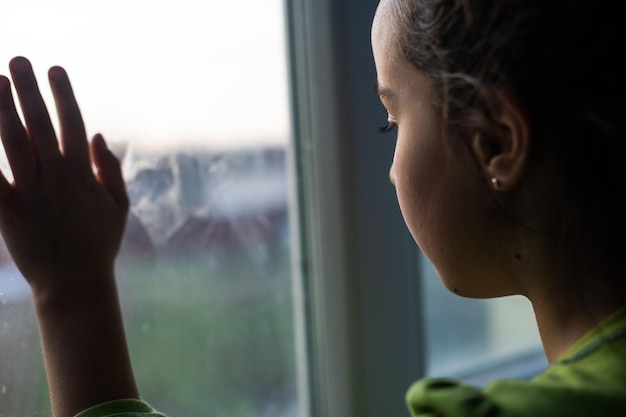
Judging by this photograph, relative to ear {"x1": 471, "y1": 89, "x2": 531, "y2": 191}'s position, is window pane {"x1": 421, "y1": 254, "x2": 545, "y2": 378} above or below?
below

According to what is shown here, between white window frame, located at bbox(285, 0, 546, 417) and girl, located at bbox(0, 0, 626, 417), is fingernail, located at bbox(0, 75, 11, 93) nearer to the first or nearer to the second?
girl, located at bbox(0, 0, 626, 417)

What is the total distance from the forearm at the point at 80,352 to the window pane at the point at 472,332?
390 millimetres

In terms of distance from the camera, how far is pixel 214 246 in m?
0.78

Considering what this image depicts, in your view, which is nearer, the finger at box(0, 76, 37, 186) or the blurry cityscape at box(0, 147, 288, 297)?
the finger at box(0, 76, 37, 186)

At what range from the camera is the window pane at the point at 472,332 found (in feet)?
3.07

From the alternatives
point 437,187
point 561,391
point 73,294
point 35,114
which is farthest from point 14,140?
point 561,391

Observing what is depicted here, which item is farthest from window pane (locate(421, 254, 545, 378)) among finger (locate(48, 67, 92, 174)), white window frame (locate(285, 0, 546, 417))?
finger (locate(48, 67, 92, 174))

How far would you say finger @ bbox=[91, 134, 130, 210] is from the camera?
0.66m

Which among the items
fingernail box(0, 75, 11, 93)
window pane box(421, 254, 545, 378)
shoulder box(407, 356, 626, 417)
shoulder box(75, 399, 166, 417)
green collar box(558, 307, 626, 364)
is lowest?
window pane box(421, 254, 545, 378)

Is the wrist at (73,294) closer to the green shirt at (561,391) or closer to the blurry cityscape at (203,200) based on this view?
the blurry cityscape at (203,200)

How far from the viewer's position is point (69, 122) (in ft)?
2.08

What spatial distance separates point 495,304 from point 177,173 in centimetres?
50

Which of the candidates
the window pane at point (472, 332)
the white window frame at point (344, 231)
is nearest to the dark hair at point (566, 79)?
the white window frame at point (344, 231)

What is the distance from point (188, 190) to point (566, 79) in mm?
372
